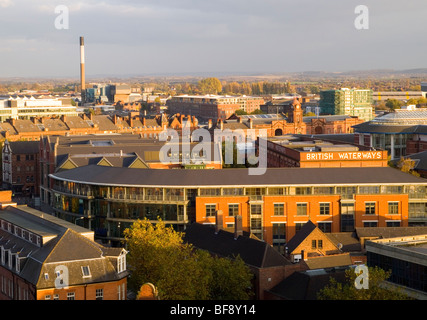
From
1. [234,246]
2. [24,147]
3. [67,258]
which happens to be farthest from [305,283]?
[24,147]

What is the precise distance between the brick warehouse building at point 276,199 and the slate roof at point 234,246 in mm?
8488

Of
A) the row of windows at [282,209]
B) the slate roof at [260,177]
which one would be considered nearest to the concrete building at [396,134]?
the slate roof at [260,177]

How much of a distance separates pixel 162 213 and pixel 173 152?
25.2m

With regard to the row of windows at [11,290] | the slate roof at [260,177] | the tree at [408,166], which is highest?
the slate roof at [260,177]

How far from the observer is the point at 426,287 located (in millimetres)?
44656

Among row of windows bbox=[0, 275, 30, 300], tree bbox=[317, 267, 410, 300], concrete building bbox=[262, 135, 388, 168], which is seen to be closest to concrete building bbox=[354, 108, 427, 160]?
concrete building bbox=[262, 135, 388, 168]

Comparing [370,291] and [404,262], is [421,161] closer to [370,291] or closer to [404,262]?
[404,262]

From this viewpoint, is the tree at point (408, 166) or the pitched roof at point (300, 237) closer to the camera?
the pitched roof at point (300, 237)

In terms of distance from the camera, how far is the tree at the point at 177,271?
4766 cm

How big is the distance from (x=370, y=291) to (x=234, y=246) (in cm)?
1650

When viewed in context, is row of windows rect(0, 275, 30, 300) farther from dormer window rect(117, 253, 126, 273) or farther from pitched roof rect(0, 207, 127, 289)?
dormer window rect(117, 253, 126, 273)

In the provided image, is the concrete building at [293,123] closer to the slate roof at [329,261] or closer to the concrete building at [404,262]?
the slate roof at [329,261]

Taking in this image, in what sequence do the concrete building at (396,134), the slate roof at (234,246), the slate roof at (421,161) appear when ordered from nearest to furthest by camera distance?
the slate roof at (234,246)
the slate roof at (421,161)
the concrete building at (396,134)

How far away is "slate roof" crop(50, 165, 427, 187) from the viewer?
2901 inches
